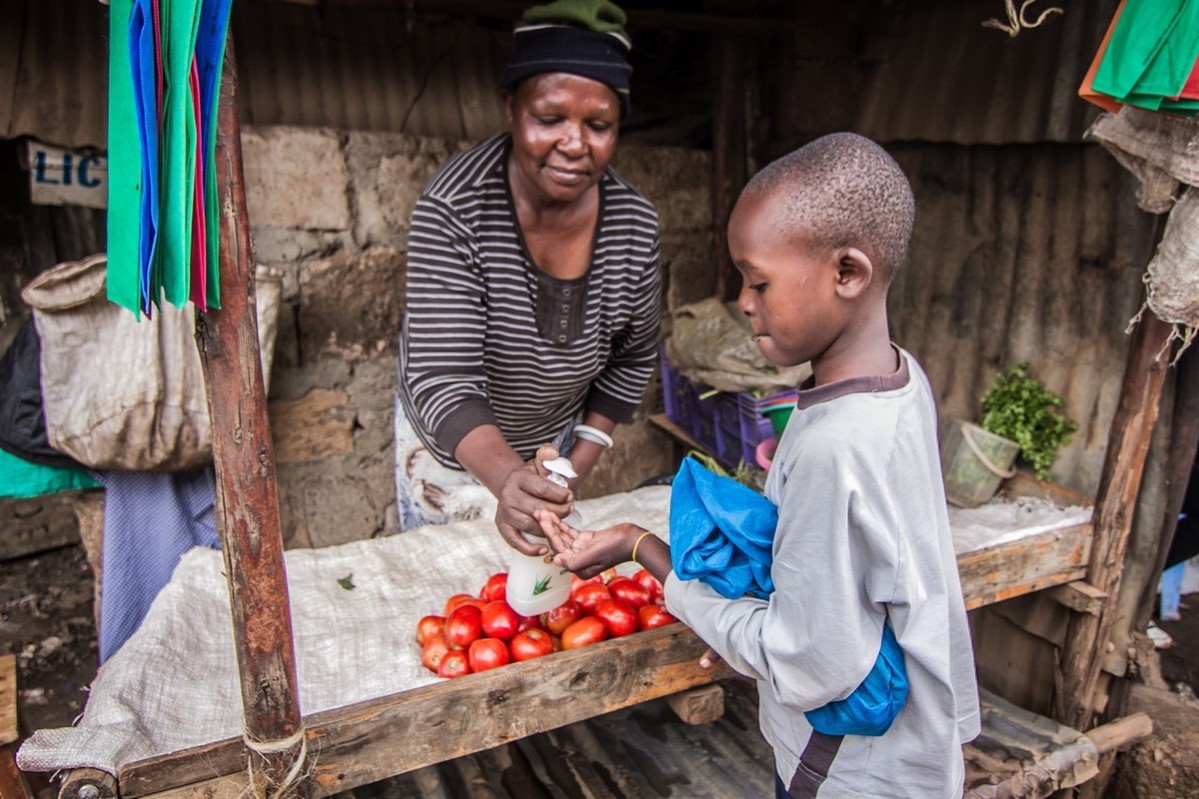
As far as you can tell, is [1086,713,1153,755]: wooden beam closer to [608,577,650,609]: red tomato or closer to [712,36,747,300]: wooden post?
[608,577,650,609]: red tomato

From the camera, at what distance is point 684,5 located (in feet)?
12.9

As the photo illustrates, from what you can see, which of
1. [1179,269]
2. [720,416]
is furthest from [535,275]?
[1179,269]

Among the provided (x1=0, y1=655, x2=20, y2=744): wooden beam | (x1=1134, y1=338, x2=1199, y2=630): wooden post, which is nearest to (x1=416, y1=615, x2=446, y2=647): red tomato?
(x1=0, y1=655, x2=20, y2=744): wooden beam

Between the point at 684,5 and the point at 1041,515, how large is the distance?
2.84 meters

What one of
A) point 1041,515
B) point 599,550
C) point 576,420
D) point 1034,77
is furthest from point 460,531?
point 1034,77

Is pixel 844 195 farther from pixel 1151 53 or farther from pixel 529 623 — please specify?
pixel 529 623

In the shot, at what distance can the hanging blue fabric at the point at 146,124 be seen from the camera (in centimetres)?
110

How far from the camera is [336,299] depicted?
11.1 feet

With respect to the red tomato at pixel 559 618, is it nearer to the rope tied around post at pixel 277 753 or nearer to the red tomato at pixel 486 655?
the red tomato at pixel 486 655

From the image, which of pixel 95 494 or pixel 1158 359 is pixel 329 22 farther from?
pixel 1158 359

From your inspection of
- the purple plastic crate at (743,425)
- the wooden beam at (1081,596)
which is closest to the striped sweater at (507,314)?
the purple plastic crate at (743,425)

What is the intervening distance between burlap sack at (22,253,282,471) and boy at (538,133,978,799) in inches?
81.5

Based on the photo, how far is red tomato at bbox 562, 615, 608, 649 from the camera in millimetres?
1982

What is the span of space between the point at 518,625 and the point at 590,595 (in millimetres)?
230
